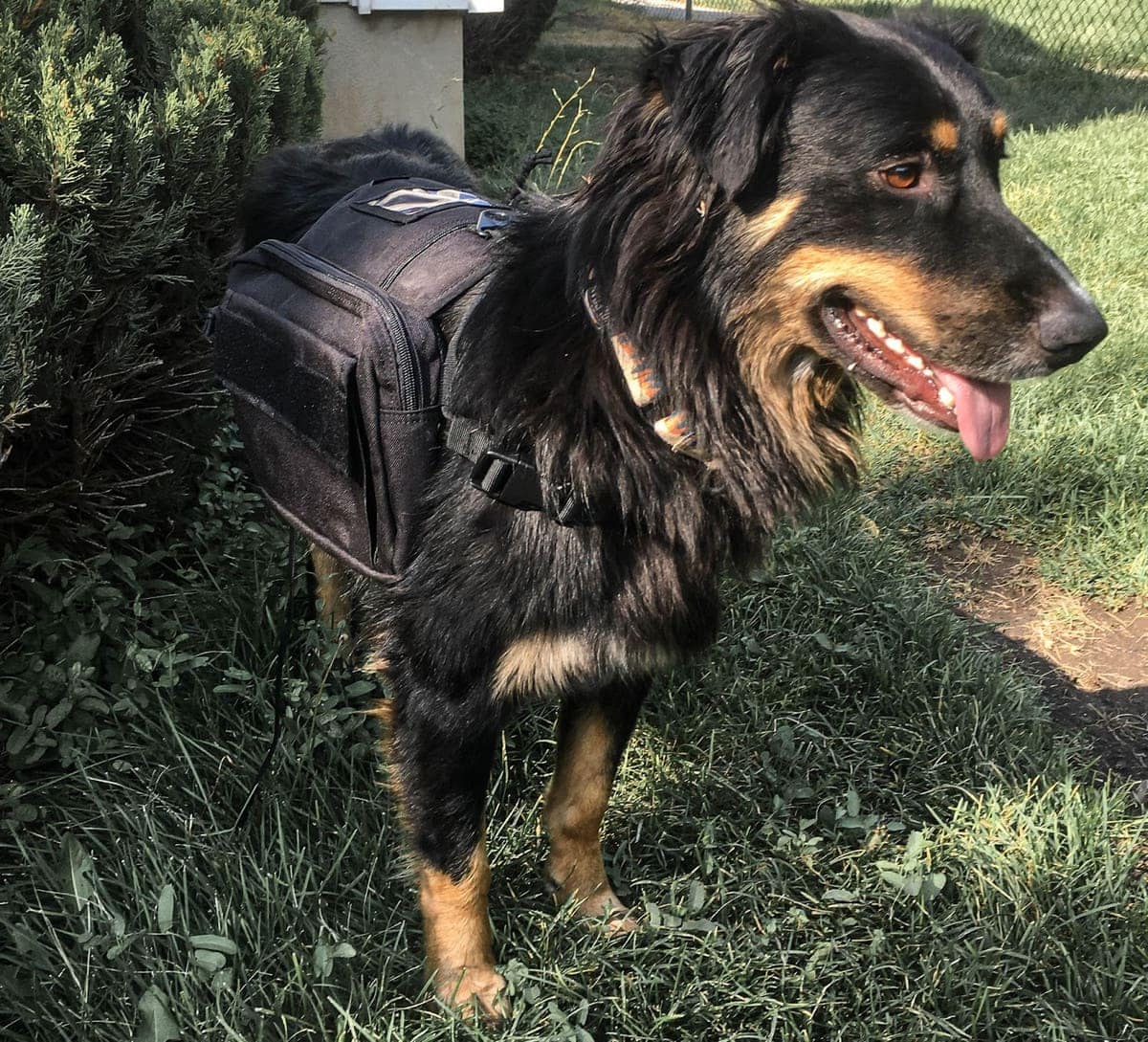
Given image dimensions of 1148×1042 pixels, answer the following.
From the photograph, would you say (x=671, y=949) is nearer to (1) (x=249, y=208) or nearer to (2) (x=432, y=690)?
(2) (x=432, y=690)

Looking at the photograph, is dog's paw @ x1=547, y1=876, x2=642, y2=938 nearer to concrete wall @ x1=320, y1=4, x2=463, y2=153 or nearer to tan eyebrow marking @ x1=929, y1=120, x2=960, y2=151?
tan eyebrow marking @ x1=929, y1=120, x2=960, y2=151

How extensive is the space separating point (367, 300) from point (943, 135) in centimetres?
105

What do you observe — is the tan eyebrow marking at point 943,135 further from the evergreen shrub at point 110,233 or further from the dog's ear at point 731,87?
the evergreen shrub at point 110,233

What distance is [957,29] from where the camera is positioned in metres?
2.11

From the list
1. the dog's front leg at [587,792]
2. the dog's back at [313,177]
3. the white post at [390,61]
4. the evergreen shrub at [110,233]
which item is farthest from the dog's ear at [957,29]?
the white post at [390,61]

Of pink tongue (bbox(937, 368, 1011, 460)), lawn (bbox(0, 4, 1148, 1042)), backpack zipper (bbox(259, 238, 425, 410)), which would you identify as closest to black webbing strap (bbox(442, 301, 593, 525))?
backpack zipper (bbox(259, 238, 425, 410))

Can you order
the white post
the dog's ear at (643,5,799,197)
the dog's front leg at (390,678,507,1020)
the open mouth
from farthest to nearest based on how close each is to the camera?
the white post → the dog's front leg at (390,678,507,1020) → the open mouth → the dog's ear at (643,5,799,197)

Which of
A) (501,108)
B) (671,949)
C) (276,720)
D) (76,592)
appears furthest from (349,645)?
(501,108)

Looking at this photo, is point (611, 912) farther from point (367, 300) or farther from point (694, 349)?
point (367, 300)

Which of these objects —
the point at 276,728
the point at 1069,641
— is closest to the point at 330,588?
the point at 276,728

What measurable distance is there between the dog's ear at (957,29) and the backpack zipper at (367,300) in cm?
111

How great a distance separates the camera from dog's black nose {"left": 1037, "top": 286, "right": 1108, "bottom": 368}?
5.43ft

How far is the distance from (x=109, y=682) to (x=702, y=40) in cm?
199

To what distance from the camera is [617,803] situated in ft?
8.70
